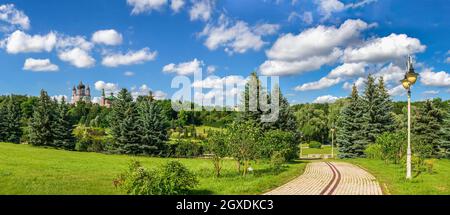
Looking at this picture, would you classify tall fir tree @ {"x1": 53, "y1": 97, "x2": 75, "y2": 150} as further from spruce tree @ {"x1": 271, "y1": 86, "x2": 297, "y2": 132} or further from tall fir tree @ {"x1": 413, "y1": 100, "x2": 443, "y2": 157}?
tall fir tree @ {"x1": 413, "y1": 100, "x2": 443, "y2": 157}

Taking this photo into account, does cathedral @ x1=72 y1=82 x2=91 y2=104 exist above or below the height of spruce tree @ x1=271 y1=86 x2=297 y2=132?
above

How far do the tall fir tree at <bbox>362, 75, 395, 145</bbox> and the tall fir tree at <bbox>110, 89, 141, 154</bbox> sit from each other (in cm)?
2835

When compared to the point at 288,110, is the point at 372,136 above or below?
below

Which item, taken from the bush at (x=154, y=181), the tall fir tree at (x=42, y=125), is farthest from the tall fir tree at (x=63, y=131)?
the bush at (x=154, y=181)

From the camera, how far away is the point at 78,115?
297 feet

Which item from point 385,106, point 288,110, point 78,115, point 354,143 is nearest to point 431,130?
point 385,106

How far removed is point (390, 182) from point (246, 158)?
7595 millimetres

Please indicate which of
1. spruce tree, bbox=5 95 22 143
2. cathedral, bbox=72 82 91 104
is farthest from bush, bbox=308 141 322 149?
cathedral, bbox=72 82 91 104

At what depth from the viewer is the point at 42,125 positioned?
48.7 meters

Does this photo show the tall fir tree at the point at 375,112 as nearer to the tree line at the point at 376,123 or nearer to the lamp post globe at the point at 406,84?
the tree line at the point at 376,123

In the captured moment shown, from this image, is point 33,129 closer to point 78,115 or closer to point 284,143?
point 284,143

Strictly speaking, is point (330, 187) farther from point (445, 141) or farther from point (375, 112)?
point (445, 141)

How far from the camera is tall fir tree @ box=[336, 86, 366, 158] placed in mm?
45550

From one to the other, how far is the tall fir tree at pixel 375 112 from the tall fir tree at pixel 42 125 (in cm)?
4023
